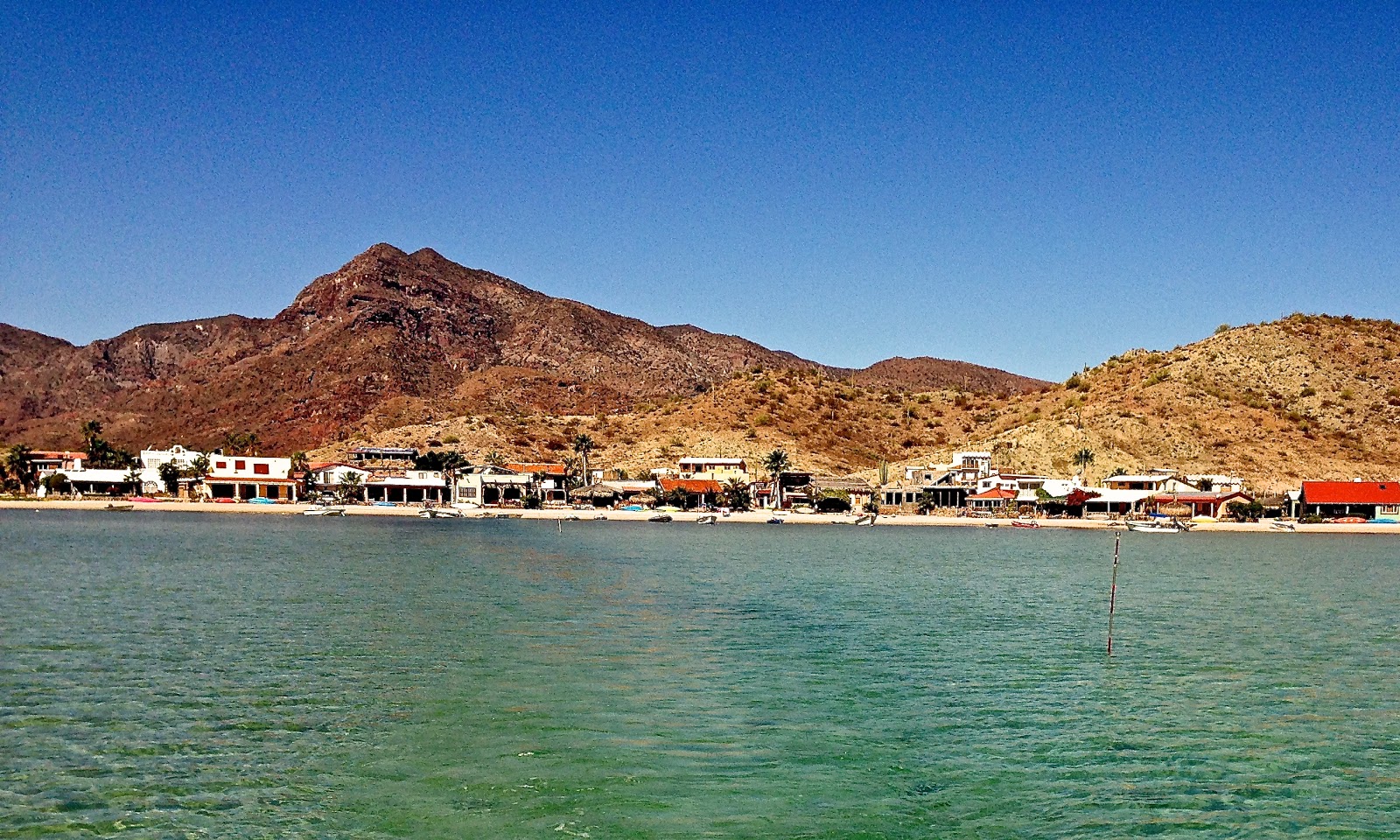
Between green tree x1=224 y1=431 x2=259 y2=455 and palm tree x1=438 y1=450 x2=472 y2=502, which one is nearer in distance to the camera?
palm tree x1=438 y1=450 x2=472 y2=502

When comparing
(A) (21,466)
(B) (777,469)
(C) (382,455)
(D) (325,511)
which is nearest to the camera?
(D) (325,511)

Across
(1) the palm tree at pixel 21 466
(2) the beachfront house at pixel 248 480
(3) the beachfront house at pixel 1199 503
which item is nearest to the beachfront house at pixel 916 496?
(3) the beachfront house at pixel 1199 503

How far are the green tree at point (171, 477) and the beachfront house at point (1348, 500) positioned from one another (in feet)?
426

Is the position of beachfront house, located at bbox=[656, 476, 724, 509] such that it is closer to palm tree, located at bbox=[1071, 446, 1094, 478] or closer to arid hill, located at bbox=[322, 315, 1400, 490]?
arid hill, located at bbox=[322, 315, 1400, 490]

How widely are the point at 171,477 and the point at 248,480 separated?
1050 centimetres

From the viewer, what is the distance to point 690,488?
121250 mm

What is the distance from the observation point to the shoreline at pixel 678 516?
336 ft

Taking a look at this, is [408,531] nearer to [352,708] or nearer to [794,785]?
[352,708]

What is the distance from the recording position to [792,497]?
12556 cm

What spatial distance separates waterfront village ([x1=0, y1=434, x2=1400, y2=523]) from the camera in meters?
109

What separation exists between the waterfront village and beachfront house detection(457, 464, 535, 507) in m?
0.15

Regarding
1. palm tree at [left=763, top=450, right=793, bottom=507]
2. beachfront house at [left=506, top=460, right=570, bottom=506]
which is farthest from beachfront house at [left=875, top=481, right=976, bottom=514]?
beachfront house at [left=506, top=460, right=570, bottom=506]

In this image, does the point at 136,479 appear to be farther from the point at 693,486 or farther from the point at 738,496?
the point at 738,496

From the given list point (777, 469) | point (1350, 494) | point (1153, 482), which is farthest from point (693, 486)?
point (1350, 494)
